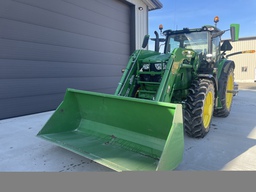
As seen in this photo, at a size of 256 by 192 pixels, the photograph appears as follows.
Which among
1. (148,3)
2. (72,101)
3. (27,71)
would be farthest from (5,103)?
(148,3)

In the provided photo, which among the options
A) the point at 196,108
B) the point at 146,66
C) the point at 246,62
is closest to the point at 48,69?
the point at 146,66

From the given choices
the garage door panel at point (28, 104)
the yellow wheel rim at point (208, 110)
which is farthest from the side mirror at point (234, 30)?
the garage door panel at point (28, 104)

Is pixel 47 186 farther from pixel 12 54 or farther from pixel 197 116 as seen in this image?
pixel 12 54

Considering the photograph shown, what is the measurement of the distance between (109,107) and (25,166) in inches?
52.7

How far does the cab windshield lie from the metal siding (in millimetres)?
3259

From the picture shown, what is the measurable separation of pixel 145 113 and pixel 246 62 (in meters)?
21.7

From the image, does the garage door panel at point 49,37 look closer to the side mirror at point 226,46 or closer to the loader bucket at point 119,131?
the loader bucket at point 119,131

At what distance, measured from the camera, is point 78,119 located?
3.52m

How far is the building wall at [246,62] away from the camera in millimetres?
20438

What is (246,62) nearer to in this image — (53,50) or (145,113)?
(53,50)

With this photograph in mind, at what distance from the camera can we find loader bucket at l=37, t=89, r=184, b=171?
89.7 inches

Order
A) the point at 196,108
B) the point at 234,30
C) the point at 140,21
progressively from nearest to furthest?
the point at 196,108
the point at 234,30
the point at 140,21

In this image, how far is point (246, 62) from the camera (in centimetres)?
2084

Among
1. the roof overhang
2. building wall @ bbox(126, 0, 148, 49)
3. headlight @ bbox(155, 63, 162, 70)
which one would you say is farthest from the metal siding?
headlight @ bbox(155, 63, 162, 70)
